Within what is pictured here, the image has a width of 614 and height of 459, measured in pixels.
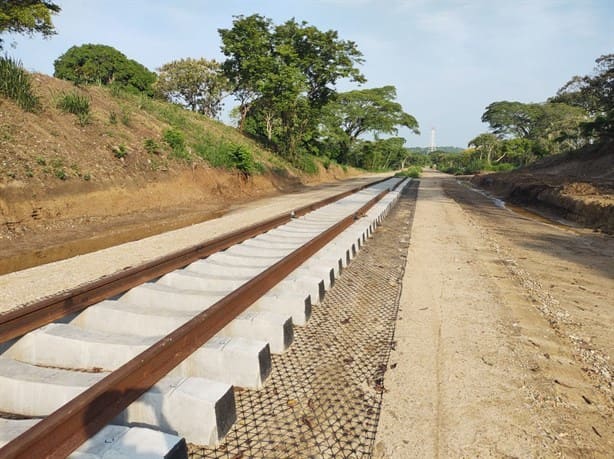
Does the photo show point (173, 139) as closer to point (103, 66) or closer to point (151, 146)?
point (151, 146)

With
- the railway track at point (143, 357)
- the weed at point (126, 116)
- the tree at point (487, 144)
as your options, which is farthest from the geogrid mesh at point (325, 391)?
the tree at point (487, 144)

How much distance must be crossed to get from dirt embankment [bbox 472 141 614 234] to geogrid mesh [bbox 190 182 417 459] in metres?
8.88

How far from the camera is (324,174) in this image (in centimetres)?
3381

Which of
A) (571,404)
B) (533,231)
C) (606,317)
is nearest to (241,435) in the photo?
(571,404)

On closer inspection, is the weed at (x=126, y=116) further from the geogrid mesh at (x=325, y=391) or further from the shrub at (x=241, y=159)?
the geogrid mesh at (x=325, y=391)

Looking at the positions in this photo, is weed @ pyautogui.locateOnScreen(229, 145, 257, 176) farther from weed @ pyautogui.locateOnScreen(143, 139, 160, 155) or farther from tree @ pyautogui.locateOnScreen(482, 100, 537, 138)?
tree @ pyautogui.locateOnScreen(482, 100, 537, 138)

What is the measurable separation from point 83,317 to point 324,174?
3185 centimetres

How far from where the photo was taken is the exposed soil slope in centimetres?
705

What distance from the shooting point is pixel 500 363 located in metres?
2.61

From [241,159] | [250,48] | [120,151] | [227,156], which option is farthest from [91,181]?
[250,48]

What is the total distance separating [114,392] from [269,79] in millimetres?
26473

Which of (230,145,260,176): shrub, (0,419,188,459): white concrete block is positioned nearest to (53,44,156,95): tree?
(230,145,260,176): shrub

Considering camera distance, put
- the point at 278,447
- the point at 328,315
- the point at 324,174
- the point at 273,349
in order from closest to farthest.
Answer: the point at 278,447
the point at 273,349
the point at 328,315
the point at 324,174

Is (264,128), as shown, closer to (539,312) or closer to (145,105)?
(145,105)
